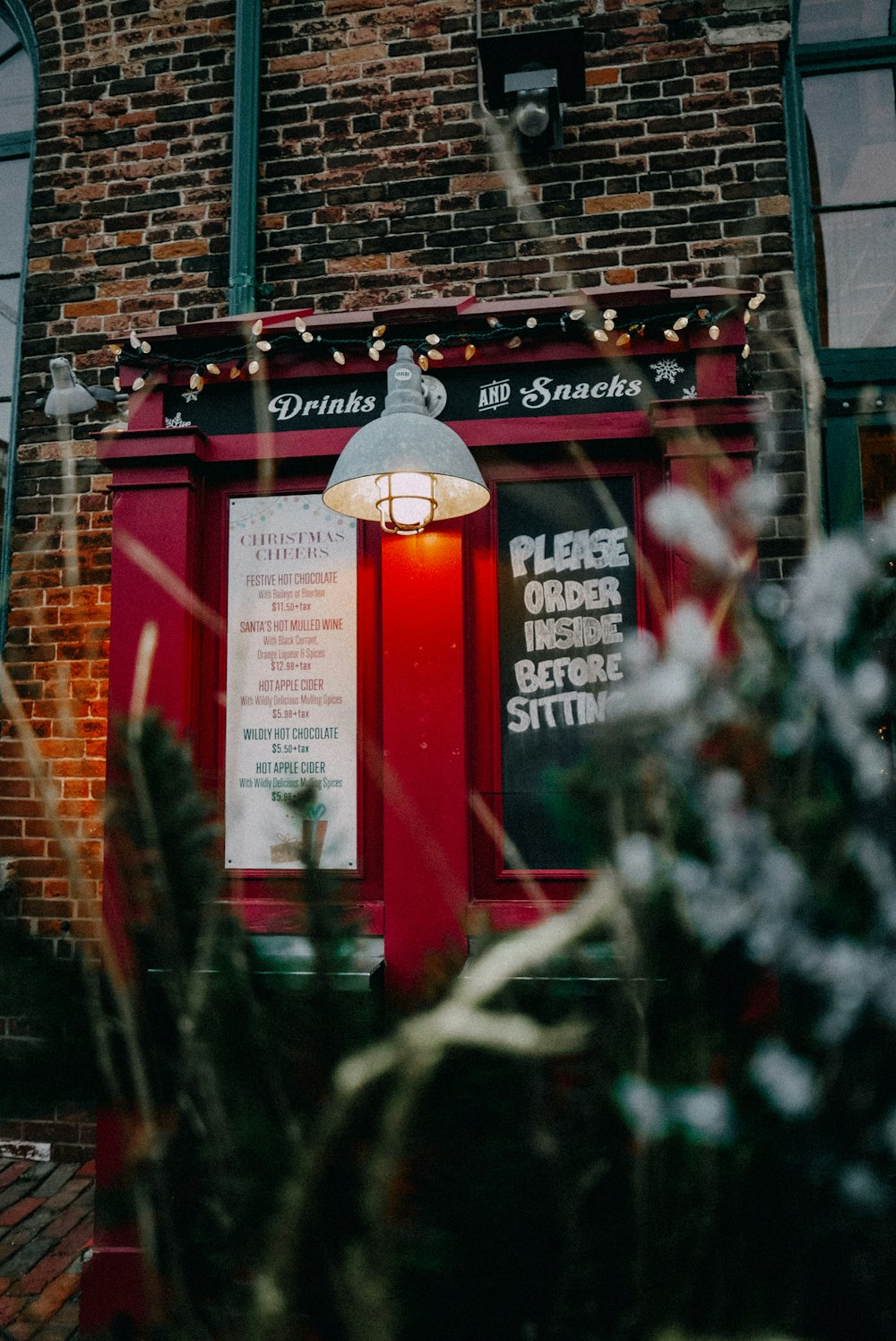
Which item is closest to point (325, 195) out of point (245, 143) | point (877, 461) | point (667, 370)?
point (245, 143)

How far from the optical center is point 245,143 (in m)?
3.99

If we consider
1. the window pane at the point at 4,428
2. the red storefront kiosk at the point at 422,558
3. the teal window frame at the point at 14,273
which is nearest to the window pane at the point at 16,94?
the teal window frame at the point at 14,273

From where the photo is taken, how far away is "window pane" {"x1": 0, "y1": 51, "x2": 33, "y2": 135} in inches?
179

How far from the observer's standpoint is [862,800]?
1.78ft

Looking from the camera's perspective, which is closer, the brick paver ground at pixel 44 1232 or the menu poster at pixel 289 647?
the brick paver ground at pixel 44 1232

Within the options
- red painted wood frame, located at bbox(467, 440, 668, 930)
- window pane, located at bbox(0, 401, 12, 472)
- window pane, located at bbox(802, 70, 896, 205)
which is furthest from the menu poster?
window pane, located at bbox(802, 70, 896, 205)

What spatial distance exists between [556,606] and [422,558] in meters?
0.48

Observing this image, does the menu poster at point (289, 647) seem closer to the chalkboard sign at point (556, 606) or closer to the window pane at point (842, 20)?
the chalkboard sign at point (556, 606)

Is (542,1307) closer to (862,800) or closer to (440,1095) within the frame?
(440,1095)

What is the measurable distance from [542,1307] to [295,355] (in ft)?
9.71

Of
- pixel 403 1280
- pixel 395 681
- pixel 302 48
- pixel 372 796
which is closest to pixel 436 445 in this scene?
pixel 395 681

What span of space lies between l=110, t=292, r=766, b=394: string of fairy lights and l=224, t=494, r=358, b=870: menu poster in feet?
1.57

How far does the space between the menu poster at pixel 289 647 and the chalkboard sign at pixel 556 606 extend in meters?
0.53

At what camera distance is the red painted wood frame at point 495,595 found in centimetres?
286
